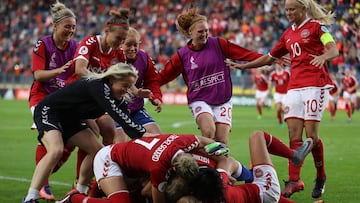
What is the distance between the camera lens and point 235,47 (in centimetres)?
1033

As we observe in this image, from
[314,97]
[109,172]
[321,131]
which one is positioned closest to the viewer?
[109,172]

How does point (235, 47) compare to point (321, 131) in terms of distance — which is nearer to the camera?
point (235, 47)

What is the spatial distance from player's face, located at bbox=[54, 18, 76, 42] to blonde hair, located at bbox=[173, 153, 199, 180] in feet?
10.8

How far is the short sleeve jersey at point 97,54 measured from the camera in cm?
912

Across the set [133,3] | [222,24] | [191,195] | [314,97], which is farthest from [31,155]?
[133,3]

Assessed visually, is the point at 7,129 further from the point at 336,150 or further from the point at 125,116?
the point at 125,116

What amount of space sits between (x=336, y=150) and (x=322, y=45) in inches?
249

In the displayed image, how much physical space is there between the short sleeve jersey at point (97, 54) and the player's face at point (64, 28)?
0.25 meters

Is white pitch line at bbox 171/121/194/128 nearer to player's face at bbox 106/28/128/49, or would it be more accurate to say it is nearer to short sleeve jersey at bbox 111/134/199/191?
player's face at bbox 106/28/128/49

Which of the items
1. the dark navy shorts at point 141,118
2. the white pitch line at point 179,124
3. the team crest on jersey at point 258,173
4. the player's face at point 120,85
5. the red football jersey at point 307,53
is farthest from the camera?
the white pitch line at point 179,124

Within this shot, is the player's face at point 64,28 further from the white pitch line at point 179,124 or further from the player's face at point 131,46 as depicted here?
the white pitch line at point 179,124

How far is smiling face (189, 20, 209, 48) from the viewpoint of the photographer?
10016 millimetres

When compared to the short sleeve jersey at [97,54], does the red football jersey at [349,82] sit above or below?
below

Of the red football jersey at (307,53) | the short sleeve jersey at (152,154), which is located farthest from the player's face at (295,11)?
the short sleeve jersey at (152,154)
